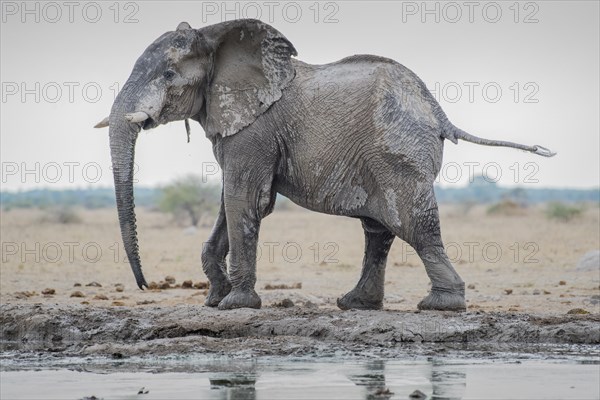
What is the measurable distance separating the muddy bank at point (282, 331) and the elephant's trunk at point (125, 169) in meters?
0.57

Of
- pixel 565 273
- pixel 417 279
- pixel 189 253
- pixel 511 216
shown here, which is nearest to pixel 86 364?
pixel 417 279

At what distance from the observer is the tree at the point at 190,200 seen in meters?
42.9

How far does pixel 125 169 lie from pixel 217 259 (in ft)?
5.40

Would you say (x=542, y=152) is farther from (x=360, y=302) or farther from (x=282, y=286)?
(x=282, y=286)

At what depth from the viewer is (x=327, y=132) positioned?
13016 mm

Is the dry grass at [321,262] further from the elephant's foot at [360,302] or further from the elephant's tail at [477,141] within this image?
the elephant's tail at [477,141]

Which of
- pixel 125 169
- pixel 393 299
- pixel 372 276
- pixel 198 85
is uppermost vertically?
pixel 198 85

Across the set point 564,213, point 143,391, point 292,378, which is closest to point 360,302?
point 292,378

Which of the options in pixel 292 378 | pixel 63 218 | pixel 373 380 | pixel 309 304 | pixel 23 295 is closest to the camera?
pixel 373 380

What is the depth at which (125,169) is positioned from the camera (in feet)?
41.5

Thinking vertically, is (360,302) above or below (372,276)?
below

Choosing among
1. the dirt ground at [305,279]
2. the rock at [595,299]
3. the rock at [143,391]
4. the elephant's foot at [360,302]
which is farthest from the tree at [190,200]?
the rock at [143,391]

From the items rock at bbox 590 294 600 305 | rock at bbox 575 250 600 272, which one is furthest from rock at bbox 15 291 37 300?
rock at bbox 575 250 600 272

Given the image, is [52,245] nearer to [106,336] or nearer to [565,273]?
[565,273]
